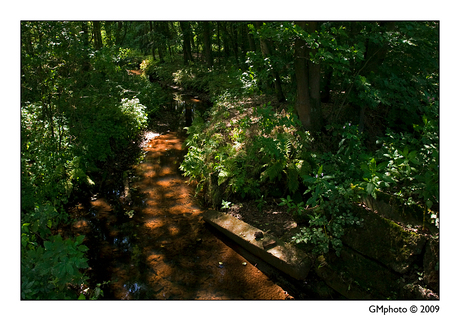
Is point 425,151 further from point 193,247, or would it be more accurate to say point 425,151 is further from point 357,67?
point 193,247

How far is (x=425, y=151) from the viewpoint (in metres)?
4.41

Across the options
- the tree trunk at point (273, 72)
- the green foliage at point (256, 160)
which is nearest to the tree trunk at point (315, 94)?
the green foliage at point (256, 160)

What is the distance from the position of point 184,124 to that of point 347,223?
908cm

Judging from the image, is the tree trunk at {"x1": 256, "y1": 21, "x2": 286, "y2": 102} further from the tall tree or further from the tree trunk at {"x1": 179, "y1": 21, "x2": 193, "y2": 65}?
the tree trunk at {"x1": 179, "y1": 21, "x2": 193, "y2": 65}

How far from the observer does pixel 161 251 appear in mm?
5086

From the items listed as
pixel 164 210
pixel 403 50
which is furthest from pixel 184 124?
pixel 403 50

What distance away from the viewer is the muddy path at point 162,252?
4.30 metres

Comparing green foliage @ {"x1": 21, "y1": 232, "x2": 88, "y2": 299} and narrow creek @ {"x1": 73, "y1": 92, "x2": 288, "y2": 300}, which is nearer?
green foliage @ {"x1": 21, "y1": 232, "x2": 88, "y2": 299}

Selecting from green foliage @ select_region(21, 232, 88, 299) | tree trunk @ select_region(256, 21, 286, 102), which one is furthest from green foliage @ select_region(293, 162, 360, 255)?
tree trunk @ select_region(256, 21, 286, 102)

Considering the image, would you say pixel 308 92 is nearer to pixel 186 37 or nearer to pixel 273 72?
pixel 273 72

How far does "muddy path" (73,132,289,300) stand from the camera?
4301 mm

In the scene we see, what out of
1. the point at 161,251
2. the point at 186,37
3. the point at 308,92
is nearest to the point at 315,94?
the point at 308,92

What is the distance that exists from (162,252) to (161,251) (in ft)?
0.11

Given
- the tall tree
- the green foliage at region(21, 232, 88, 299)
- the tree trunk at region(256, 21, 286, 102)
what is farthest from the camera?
the tree trunk at region(256, 21, 286, 102)
